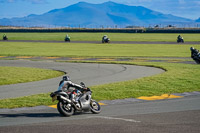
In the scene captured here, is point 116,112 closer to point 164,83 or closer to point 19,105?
point 19,105

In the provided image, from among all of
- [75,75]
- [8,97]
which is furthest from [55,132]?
[75,75]

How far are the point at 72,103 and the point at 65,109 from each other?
301 millimetres

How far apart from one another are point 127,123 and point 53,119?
2446mm

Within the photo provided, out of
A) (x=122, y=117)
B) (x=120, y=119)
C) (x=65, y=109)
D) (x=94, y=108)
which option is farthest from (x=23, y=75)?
(x=120, y=119)

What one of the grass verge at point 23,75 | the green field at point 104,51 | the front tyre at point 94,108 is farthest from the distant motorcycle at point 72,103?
the green field at point 104,51

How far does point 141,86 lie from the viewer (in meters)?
21.9

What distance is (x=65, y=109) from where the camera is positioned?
45.6 feet

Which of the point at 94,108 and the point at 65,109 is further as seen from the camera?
the point at 94,108

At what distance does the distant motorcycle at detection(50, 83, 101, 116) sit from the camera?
1377 cm

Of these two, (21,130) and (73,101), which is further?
(73,101)

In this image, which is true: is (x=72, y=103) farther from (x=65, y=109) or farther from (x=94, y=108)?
(x=94, y=108)

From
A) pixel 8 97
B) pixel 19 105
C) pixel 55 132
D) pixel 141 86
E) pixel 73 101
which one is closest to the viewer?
pixel 55 132

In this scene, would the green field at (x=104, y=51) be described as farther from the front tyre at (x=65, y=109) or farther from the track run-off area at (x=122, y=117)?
the front tyre at (x=65, y=109)

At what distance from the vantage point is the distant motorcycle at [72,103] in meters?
13.8
